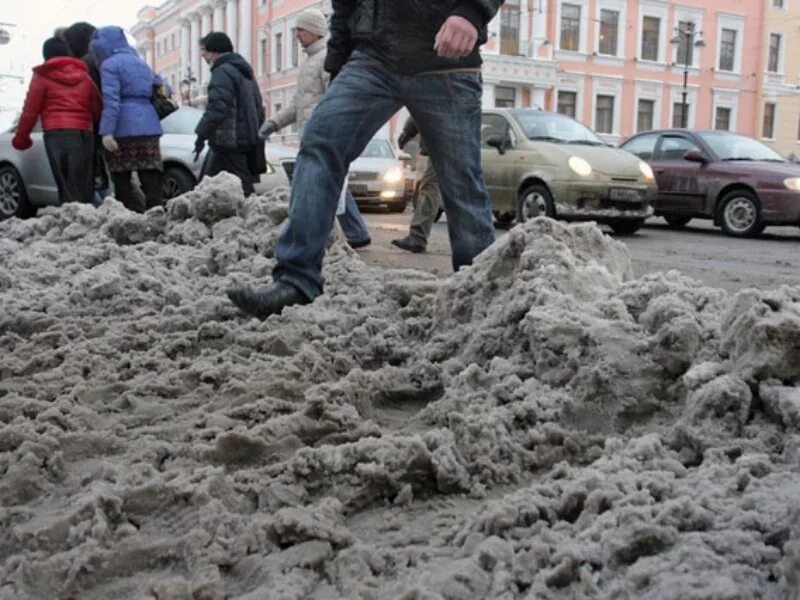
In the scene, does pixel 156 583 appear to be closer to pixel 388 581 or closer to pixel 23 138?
pixel 388 581

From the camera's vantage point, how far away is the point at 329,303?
329 cm

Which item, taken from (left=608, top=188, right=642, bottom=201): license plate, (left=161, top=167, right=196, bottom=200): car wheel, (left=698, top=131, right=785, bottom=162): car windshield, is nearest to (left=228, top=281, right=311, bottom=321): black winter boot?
(left=161, top=167, right=196, bottom=200): car wheel

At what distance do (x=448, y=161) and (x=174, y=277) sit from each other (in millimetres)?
1315

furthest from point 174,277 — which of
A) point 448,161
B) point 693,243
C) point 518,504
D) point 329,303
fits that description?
point 693,243

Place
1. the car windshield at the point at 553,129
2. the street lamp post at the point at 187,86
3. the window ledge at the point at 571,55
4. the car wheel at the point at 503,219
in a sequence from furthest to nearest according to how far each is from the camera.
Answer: the street lamp post at the point at 187,86 < the window ledge at the point at 571,55 < the car wheel at the point at 503,219 < the car windshield at the point at 553,129

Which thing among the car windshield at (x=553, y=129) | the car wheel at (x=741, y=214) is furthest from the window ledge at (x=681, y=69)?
the car windshield at (x=553, y=129)

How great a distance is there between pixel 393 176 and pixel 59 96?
29.4 feet

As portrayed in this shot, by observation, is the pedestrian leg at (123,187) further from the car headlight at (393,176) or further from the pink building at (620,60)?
the pink building at (620,60)

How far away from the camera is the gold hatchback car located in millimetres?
10617

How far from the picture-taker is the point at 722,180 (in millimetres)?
12156

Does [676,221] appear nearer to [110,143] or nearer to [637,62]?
[110,143]

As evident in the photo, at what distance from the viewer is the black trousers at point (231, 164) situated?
23.9ft

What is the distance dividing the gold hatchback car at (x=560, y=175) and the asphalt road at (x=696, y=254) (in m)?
0.45

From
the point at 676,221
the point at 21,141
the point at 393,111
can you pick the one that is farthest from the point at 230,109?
the point at 676,221
